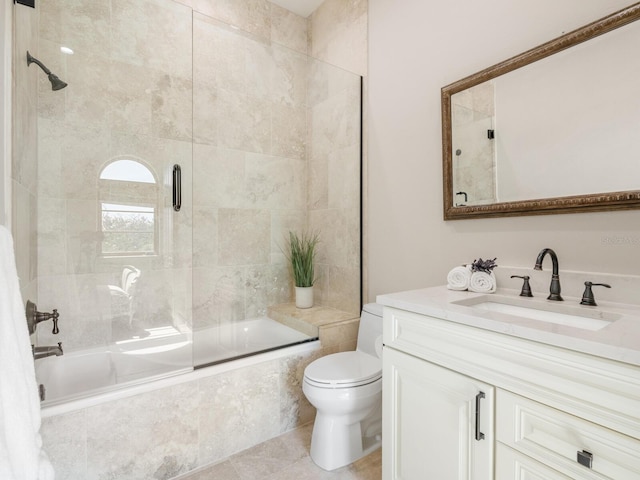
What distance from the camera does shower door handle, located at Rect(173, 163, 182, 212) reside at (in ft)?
7.35

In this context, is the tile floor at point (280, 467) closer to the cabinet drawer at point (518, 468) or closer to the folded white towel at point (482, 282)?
the cabinet drawer at point (518, 468)

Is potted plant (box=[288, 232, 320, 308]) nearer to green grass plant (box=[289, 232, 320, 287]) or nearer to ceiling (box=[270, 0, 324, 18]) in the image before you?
green grass plant (box=[289, 232, 320, 287])

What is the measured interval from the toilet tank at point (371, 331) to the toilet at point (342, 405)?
112mm

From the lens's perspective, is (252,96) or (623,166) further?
(252,96)

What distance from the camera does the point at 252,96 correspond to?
2562 millimetres

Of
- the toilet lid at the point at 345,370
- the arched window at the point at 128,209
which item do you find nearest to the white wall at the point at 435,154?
the toilet lid at the point at 345,370

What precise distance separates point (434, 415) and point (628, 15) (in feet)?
5.11

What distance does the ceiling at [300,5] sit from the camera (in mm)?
2660

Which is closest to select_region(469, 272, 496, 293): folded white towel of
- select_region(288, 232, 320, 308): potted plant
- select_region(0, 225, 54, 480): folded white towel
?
select_region(288, 232, 320, 308): potted plant

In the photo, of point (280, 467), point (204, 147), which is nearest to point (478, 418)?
point (280, 467)

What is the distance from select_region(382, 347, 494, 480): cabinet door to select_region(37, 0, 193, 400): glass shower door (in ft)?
3.82

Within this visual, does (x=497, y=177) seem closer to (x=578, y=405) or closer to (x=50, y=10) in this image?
(x=578, y=405)

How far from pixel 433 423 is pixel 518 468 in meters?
0.27

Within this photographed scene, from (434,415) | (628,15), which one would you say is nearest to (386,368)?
(434,415)
